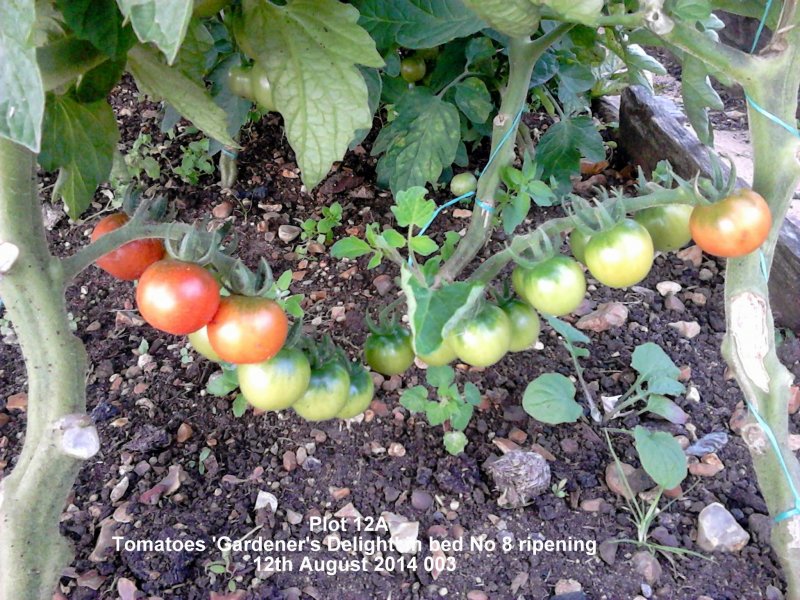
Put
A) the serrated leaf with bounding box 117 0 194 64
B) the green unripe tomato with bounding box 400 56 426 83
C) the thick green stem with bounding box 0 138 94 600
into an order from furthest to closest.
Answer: the green unripe tomato with bounding box 400 56 426 83
the thick green stem with bounding box 0 138 94 600
the serrated leaf with bounding box 117 0 194 64

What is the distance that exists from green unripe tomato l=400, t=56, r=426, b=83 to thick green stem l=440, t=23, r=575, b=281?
0.46m

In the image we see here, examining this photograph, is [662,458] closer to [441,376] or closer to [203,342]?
[441,376]

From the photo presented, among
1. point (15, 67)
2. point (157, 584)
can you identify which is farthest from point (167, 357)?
point (15, 67)

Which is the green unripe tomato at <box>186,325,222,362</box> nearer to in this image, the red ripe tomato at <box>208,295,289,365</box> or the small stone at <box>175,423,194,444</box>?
the red ripe tomato at <box>208,295,289,365</box>

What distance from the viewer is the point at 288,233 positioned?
1.80 metres

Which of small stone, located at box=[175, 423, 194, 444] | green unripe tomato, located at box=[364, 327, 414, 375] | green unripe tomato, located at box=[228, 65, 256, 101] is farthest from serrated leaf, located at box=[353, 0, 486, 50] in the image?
small stone, located at box=[175, 423, 194, 444]

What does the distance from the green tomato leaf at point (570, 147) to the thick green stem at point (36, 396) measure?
3.94 feet

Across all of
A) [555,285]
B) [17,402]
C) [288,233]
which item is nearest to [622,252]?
[555,285]

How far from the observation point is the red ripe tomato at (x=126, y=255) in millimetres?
868

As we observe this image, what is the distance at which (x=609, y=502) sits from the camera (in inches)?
49.6

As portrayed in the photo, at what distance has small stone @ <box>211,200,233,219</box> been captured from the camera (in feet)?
6.13

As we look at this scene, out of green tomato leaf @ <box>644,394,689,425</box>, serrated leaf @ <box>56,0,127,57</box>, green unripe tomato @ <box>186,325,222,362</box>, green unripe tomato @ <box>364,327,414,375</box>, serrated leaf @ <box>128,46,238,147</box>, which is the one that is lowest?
green tomato leaf @ <box>644,394,689,425</box>

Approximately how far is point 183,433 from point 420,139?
77cm

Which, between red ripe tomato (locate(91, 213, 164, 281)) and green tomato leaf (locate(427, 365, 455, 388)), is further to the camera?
green tomato leaf (locate(427, 365, 455, 388))
